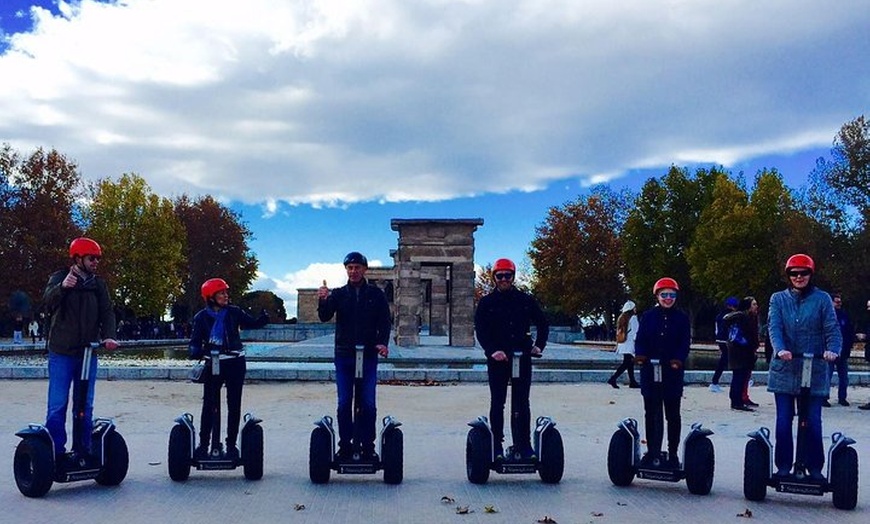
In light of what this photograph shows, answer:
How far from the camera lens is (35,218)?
44469 millimetres

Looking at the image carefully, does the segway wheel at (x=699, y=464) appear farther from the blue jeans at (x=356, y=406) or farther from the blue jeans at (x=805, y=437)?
the blue jeans at (x=356, y=406)

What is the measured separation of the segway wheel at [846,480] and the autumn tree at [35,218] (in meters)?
40.8

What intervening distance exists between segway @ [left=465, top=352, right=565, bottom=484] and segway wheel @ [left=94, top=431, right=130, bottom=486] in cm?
308

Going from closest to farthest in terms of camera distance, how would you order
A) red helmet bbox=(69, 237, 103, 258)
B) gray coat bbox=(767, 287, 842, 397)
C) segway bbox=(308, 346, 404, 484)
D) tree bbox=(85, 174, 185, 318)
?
gray coat bbox=(767, 287, 842, 397)
red helmet bbox=(69, 237, 103, 258)
segway bbox=(308, 346, 404, 484)
tree bbox=(85, 174, 185, 318)

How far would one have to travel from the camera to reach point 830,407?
15062 mm

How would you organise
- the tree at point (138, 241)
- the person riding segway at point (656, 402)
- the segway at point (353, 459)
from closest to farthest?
the person riding segway at point (656, 402)
the segway at point (353, 459)
the tree at point (138, 241)

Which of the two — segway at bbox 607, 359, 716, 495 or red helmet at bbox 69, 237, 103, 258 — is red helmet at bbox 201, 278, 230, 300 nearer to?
red helmet at bbox 69, 237, 103, 258

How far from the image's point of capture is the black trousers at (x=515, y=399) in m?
8.17

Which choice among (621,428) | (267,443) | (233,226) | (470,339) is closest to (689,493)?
(621,428)

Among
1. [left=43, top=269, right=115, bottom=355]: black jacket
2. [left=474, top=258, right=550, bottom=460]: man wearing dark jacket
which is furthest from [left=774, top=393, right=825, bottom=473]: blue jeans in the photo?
[left=43, top=269, right=115, bottom=355]: black jacket

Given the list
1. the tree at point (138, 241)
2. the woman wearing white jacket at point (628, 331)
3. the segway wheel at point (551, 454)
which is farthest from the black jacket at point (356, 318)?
the tree at point (138, 241)

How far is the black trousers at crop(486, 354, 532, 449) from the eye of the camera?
Result: 817 centimetres

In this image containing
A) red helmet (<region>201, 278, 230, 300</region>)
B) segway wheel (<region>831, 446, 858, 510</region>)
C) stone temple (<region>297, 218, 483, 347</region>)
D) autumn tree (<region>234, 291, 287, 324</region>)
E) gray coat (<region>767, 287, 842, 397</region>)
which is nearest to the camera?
segway wheel (<region>831, 446, 858, 510</region>)

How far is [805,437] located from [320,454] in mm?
4149
